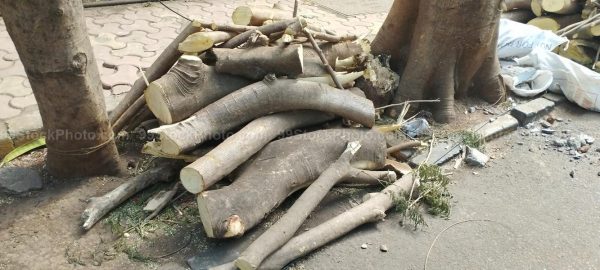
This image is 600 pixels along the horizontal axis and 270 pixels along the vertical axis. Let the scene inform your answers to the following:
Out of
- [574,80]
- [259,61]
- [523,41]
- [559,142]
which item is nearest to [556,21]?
[523,41]

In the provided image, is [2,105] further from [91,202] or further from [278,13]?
[278,13]

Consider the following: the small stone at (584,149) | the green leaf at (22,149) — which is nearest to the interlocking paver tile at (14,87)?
the green leaf at (22,149)

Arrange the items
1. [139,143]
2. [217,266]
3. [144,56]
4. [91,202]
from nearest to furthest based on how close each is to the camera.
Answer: [217,266] → [91,202] → [139,143] → [144,56]

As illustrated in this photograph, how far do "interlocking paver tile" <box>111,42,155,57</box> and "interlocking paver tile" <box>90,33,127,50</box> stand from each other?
0.09 metres

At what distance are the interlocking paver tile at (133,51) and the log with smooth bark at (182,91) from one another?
7.92 ft

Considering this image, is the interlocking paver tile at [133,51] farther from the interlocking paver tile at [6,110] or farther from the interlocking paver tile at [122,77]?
the interlocking paver tile at [6,110]

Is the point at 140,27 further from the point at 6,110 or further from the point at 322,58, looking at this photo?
the point at 322,58

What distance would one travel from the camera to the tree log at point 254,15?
12.4 feet

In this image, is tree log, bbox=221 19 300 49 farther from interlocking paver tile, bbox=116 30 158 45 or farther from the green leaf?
interlocking paver tile, bbox=116 30 158 45

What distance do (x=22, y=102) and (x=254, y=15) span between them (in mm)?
2230

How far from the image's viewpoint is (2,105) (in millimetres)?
4055

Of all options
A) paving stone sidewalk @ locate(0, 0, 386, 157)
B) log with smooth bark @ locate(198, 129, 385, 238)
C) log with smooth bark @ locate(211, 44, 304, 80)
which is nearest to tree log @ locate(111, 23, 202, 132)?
log with smooth bark @ locate(211, 44, 304, 80)

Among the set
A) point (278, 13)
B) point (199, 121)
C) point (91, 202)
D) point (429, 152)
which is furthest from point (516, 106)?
point (91, 202)

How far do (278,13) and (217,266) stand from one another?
2346mm
